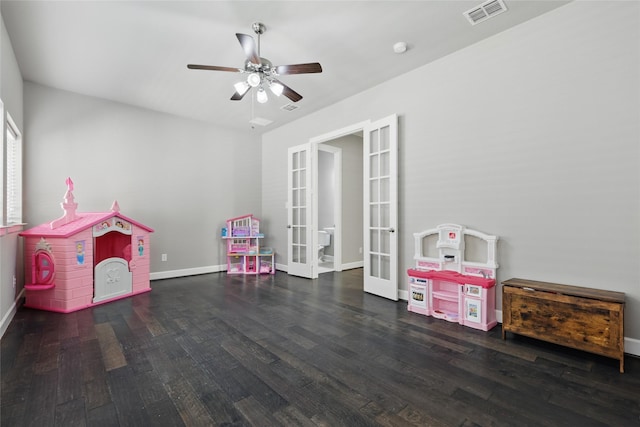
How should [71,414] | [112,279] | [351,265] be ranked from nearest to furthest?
[71,414], [112,279], [351,265]

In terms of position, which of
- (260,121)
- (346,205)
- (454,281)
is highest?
(260,121)

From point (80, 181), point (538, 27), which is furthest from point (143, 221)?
point (538, 27)

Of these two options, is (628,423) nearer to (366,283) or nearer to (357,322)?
(357,322)

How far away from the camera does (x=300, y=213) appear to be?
528 centimetres

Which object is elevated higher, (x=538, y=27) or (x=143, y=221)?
(x=538, y=27)

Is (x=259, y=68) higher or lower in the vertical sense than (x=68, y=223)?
higher

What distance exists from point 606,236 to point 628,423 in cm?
140

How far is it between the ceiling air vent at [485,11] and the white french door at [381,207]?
127 centimetres

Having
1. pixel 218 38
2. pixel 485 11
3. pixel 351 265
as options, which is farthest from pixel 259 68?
pixel 351 265

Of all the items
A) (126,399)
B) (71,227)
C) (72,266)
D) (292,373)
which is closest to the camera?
(126,399)

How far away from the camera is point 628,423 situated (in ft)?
4.98

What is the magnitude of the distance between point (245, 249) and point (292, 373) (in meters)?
3.60

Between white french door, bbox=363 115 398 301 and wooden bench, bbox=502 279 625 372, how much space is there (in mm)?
1400

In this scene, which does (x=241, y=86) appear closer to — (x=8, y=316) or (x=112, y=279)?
(x=112, y=279)
